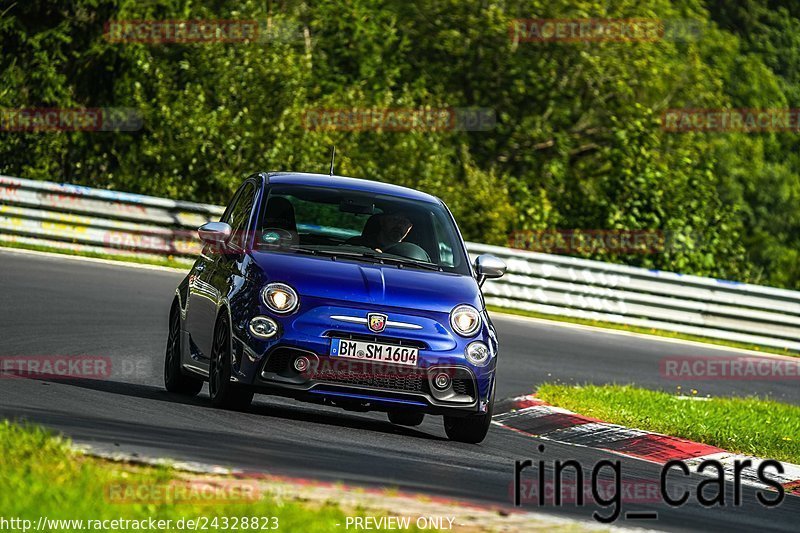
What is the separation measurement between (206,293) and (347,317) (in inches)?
61.6

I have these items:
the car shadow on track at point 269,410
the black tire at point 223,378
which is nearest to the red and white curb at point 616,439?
the car shadow on track at point 269,410

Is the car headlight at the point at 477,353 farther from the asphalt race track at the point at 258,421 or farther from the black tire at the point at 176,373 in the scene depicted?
the black tire at the point at 176,373

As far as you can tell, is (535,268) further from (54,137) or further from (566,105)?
(566,105)

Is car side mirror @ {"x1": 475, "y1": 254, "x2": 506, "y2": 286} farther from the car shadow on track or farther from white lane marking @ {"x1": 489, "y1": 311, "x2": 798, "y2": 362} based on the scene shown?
white lane marking @ {"x1": 489, "y1": 311, "x2": 798, "y2": 362}

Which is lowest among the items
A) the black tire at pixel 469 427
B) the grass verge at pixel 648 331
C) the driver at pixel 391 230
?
the grass verge at pixel 648 331

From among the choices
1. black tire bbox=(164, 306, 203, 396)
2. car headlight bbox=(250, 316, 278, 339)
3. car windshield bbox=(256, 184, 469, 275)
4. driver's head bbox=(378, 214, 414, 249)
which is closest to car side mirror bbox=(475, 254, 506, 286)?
car windshield bbox=(256, 184, 469, 275)

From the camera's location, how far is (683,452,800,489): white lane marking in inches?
419

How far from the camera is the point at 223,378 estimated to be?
10.0 metres

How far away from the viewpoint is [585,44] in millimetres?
38906

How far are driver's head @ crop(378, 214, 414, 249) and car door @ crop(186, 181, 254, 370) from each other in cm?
96

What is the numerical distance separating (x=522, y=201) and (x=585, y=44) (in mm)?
8926

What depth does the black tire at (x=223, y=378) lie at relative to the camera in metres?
9.95

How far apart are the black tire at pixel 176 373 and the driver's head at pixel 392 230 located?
1692 mm

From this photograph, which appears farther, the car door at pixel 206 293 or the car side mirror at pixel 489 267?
the car side mirror at pixel 489 267
